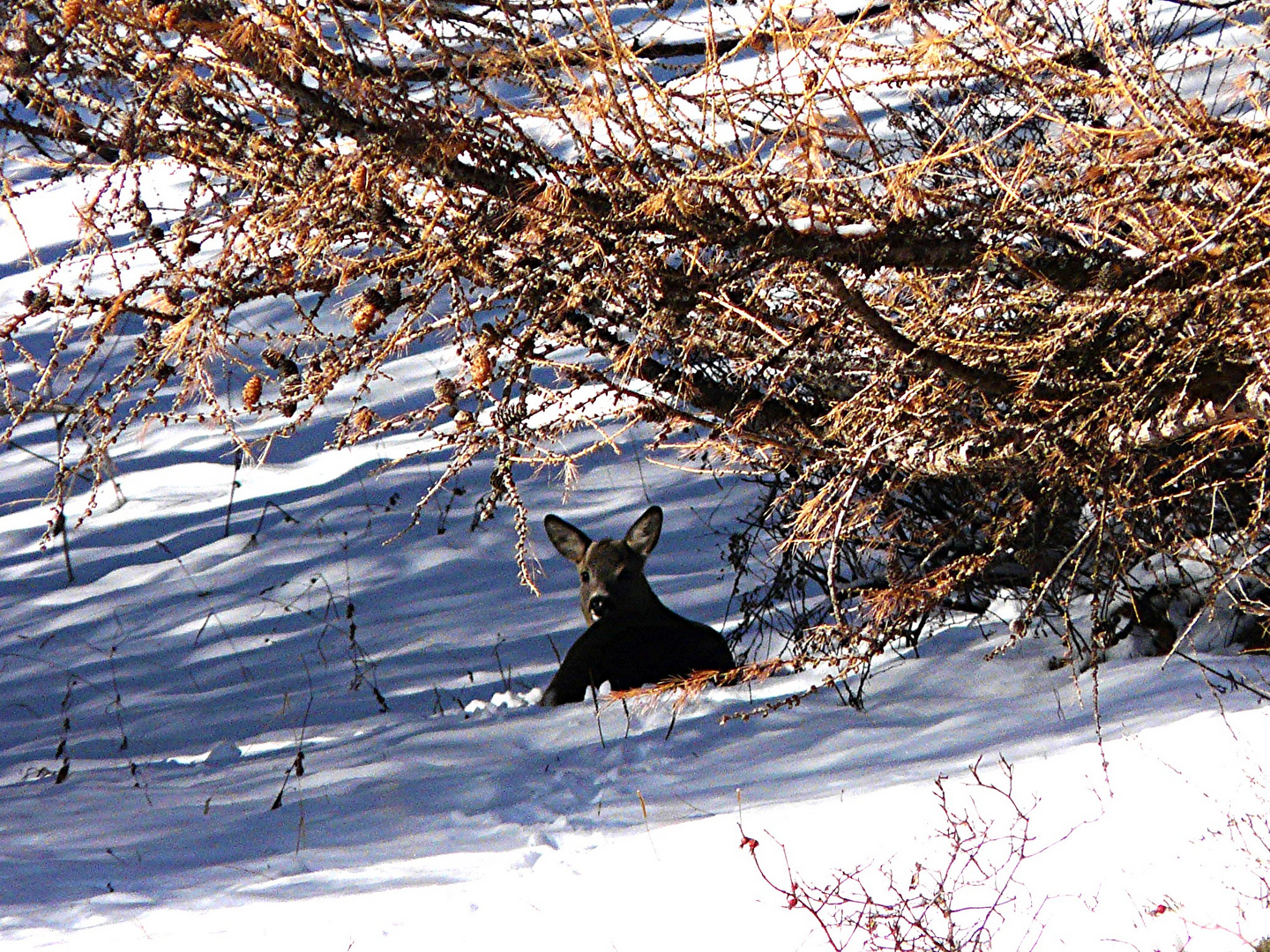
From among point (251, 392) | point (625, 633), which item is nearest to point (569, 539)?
point (625, 633)

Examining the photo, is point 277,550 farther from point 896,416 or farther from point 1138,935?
point 1138,935

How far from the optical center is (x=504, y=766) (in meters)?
5.27

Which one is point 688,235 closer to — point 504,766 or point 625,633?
point 504,766

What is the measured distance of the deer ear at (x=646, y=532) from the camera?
271 inches

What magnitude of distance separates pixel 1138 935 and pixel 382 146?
2.52 m

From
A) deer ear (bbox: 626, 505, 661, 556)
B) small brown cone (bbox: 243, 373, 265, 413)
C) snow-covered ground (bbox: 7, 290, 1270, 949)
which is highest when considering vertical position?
small brown cone (bbox: 243, 373, 265, 413)

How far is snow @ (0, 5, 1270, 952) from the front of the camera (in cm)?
338

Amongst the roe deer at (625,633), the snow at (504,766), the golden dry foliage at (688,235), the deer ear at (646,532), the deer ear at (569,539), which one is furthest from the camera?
the deer ear at (569,539)

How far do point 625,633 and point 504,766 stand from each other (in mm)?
1357

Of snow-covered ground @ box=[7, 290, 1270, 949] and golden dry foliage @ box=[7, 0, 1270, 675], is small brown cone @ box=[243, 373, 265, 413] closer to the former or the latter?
golden dry foliage @ box=[7, 0, 1270, 675]

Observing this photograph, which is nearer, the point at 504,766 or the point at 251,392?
the point at 251,392

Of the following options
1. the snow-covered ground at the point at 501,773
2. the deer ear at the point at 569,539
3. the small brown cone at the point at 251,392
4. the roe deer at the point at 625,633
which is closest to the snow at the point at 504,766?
the snow-covered ground at the point at 501,773

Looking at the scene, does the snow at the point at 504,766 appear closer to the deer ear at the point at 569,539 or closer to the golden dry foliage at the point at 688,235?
the golden dry foliage at the point at 688,235

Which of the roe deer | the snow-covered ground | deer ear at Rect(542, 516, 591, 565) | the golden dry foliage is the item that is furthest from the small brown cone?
deer ear at Rect(542, 516, 591, 565)
